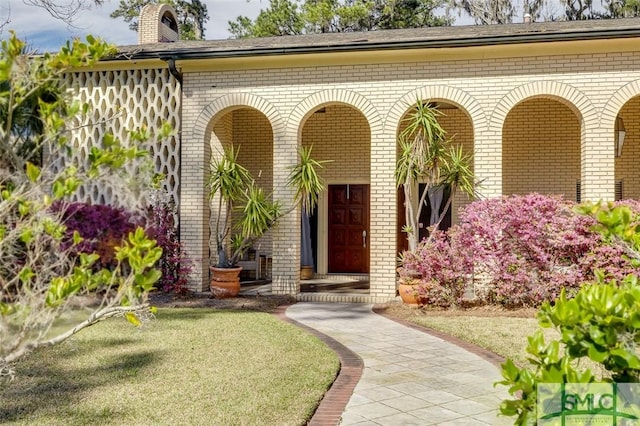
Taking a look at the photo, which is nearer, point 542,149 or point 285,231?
point 285,231

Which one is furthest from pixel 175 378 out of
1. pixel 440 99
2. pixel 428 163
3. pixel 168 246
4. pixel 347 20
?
pixel 347 20

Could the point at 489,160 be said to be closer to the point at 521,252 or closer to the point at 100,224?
the point at 521,252

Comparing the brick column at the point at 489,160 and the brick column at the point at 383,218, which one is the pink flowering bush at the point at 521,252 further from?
the brick column at the point at 383,218

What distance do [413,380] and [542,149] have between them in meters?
8.87

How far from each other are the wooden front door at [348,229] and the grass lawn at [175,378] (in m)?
6.61

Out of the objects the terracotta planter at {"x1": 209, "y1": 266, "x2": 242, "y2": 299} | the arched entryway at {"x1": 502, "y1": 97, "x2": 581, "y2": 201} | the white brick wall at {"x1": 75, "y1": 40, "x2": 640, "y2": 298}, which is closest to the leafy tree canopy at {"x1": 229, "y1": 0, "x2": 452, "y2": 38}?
the arched entryway at {"x1": 502, "y1": 97, "x2": 581, "y2": 201}

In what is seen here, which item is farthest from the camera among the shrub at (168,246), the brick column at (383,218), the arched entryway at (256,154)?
the arched entryway at (256,154)

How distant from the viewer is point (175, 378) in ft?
17.3

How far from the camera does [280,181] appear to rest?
1101cm

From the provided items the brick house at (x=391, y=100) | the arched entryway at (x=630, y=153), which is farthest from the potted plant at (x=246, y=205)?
the arched entryway at (x=630, y=153)

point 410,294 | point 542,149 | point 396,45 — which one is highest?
point 396,45

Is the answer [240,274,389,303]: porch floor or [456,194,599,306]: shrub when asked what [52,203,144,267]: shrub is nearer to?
[240,274,389,303]: porch floor

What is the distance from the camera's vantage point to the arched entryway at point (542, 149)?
12406mm

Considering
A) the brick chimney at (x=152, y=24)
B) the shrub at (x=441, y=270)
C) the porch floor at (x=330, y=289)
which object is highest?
the brick chimney at (x=152, y=24)
